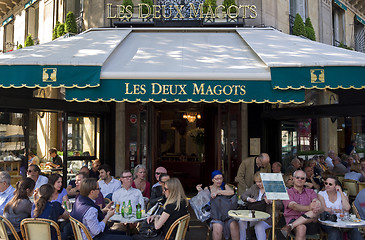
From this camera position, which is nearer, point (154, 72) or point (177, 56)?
point (154, 72)

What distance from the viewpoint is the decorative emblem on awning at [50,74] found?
19.2 feet

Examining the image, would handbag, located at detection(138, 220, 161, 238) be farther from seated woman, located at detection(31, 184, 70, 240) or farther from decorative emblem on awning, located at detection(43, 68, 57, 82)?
decorative emblem on awning, located at detection(43, 68, 57, 82)

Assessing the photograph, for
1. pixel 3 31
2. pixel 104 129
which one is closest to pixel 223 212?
pixel 104 129

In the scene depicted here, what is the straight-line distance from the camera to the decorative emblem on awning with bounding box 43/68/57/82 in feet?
19.2

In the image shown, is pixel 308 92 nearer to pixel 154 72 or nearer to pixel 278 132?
pixel 278 132

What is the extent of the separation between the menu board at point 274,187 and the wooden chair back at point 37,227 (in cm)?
282

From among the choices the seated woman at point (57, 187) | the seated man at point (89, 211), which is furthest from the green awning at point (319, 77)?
the seated woman at point (57, 187)

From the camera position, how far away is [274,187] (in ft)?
16.7

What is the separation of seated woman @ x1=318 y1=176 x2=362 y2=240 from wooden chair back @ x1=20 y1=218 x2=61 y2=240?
3917 millimetres

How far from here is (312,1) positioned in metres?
12.9

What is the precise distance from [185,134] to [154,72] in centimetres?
1148

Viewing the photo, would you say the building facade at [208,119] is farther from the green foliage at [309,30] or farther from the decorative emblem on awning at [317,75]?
the decorative emblem on awning at [317,75]

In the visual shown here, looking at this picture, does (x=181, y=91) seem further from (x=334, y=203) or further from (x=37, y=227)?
(x=334, y=203)

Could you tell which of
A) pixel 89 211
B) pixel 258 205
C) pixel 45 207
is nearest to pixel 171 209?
pixel 89 211
